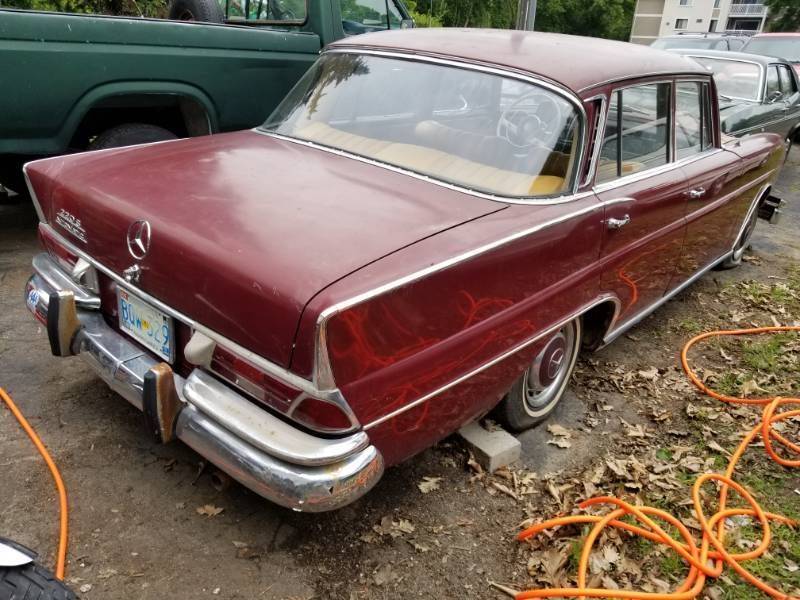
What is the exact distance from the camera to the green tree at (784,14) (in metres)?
33.8

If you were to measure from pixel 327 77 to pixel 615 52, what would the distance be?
1.45 metres

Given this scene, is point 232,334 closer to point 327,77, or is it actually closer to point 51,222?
point 51,222

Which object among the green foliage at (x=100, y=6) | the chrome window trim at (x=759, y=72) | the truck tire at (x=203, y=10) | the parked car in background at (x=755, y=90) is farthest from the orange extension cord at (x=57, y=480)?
the chrome window trim at (x=759, y=72)

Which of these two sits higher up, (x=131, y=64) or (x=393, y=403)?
(x=131, y=64)

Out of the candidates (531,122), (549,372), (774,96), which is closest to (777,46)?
(774,96)

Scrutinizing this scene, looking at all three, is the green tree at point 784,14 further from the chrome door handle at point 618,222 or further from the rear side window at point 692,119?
the chrome door handle at point 618,222

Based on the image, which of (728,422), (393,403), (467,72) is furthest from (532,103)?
(728,422)

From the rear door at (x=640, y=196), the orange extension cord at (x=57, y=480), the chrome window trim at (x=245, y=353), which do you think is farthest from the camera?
the rear door at (x=640, y=196)

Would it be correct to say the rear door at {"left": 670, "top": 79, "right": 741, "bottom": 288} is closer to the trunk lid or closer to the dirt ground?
the dirt ground

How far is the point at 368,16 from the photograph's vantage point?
538 centimetres

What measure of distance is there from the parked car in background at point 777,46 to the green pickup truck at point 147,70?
9.69 meters

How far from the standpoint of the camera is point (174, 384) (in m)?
2.10

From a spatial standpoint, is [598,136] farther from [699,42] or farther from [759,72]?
[699,42]

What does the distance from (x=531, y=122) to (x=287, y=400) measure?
161 cm
